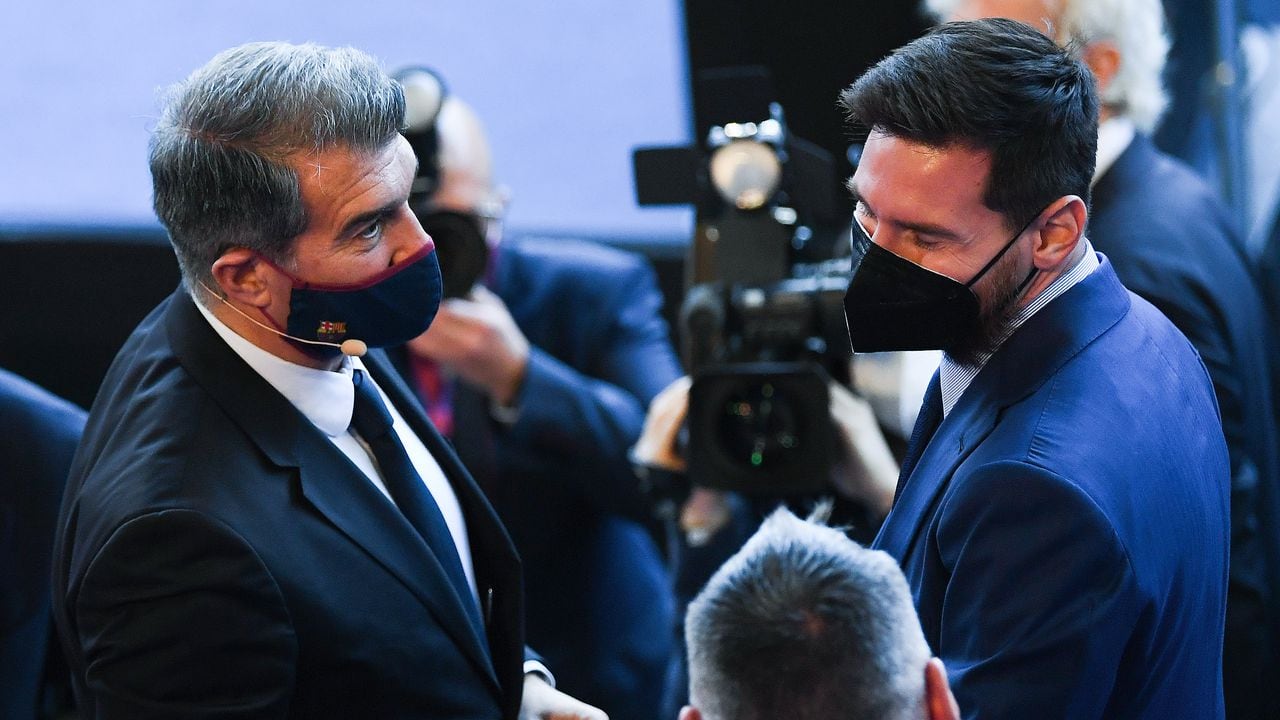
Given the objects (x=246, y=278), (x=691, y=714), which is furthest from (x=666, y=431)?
(x=691, y=714)

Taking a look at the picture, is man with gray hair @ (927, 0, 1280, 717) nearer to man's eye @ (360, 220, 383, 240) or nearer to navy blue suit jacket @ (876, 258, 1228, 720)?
navy blue suit jacket @ (876, 258, 1228, 720)

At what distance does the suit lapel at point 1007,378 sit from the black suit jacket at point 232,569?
0.53 metres

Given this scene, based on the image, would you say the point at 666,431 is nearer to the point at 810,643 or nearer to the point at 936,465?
the point at 936,465

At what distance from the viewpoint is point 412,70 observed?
7.94 feet

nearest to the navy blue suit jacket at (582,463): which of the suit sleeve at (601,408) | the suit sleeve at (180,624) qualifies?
the suit sleeve at (601,408)

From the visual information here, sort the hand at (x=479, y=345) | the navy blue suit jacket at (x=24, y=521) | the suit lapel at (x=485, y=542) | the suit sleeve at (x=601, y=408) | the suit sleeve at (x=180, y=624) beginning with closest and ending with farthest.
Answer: the suit sleeve at (x=180, y=624) < the suit lapel at (x=485, y=542) < the navy blue suit jacket at (x=24, y=521) < the hand at (x=479, y=345) < the suit sleeve at (x=601, y=408)

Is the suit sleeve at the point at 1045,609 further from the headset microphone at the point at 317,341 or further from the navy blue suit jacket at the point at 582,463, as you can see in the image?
the navy blue suit jacket at the point at 582,463

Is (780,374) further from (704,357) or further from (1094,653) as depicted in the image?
(1094,653)

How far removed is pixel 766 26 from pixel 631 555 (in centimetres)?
151

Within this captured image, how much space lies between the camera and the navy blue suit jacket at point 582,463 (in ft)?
8.66

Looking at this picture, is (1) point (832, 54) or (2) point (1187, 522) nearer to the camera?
(2) point (1187, 522)

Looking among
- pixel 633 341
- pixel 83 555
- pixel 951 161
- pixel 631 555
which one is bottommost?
pixel 631 555

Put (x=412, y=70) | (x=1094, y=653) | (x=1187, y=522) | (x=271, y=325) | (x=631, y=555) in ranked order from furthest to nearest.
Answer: (x=631, y=555) → (x=412, y=70) → (x=271, y=325) → (x=1187, y=522) → (x=1094, y=653)

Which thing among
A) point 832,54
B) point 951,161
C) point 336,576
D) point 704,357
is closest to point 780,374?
point 704,357
